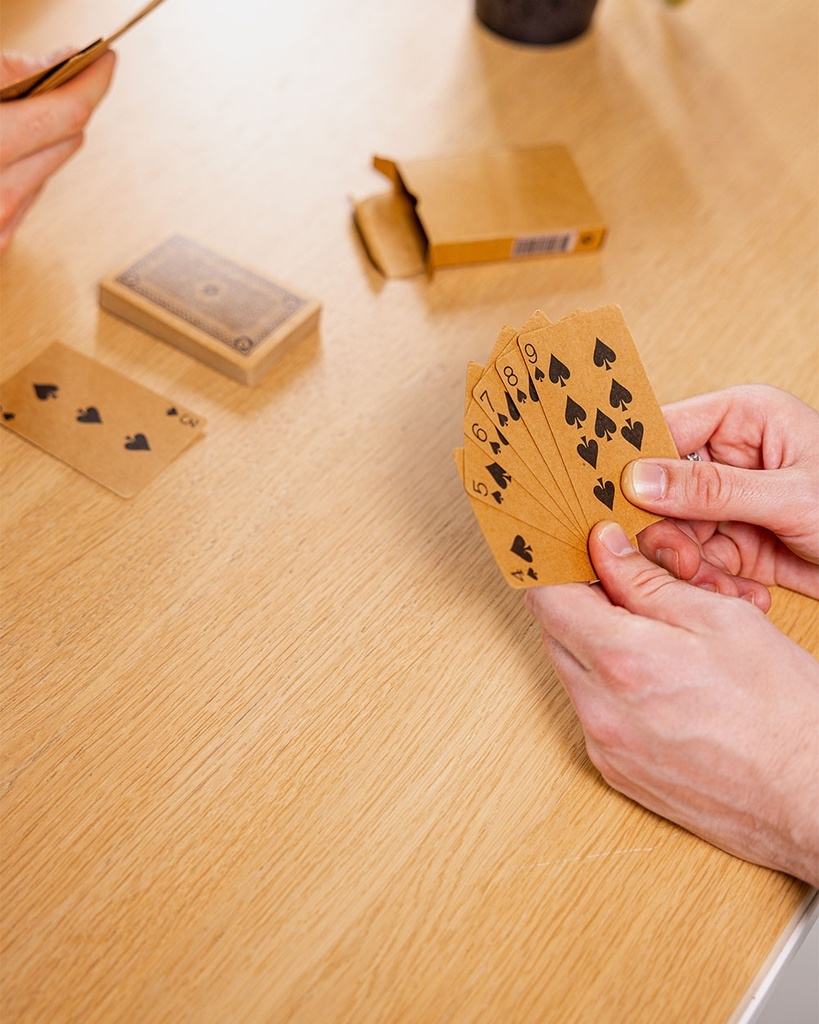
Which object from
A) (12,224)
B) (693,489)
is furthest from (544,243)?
(12,224)

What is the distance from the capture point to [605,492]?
0.83 metres

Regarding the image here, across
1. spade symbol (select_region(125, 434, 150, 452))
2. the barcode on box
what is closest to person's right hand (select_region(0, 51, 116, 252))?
spade symbol (select_region(125, 434, 150, 452))

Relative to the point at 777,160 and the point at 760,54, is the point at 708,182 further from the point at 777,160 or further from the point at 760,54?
the point at 760,54

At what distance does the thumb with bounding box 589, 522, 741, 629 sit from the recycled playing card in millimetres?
707

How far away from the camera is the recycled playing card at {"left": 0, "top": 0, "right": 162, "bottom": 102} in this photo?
3.30 feet

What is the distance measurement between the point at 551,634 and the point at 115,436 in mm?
499

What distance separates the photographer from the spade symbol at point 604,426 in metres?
0.83

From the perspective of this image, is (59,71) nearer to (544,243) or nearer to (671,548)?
(544,243)

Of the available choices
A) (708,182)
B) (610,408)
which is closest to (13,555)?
(610,408)

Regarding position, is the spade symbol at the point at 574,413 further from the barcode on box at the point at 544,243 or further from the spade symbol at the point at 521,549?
the barcode on box at the point at 544,243

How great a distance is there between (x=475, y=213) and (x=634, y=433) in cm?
51

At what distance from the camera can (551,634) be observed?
0.82 meters

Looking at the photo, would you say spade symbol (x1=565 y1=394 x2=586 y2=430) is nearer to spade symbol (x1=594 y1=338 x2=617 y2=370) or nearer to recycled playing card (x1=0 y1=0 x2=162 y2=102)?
spade symbol (x1=594 y1=338 x2=617 y2=370)

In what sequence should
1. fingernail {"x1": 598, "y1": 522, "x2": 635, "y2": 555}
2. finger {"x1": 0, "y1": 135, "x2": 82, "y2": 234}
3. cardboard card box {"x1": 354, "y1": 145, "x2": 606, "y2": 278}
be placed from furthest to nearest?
cardboard card box {"x1": 354, "y1": 145, "x2": 606, "y2": 278} → finger {"x1": 0, "y1": 135, "x2": 82, "y2": 234} → fingernail {"x1": 598, "y1": 522, "x2": 635, "y2": 555}
